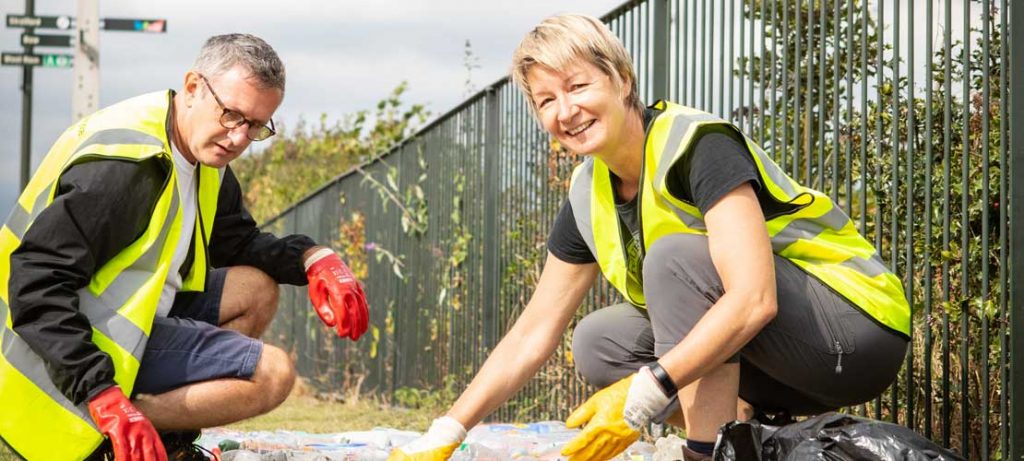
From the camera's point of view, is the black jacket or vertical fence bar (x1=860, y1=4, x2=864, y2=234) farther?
vertical fence bar (x1=860, y1=4, x2=864, y2=234)

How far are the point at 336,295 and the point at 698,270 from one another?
1.22 metres

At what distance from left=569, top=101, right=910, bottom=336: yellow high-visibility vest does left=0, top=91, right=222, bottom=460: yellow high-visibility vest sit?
1257 mm

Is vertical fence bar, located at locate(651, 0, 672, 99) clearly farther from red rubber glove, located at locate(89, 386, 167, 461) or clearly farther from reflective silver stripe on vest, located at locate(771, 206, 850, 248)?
red rubber glove, located at locate(89, 386, 167, 461)

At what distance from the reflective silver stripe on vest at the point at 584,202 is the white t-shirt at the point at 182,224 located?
106 centimetres

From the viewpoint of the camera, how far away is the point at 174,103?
10.5ft

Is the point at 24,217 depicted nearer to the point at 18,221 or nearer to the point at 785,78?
the point at 18,221

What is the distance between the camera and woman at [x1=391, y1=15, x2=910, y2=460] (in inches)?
100.0

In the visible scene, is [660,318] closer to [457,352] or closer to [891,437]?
[891,437]

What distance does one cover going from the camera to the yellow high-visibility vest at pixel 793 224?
2742 millimetres

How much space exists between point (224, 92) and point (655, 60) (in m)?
2.14

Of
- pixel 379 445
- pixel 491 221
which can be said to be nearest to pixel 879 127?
pixel 379 445

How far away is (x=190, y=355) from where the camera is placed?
120 inches

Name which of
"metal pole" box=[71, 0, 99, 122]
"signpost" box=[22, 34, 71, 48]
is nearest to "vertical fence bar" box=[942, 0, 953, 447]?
"metal pole" box=[71, 0, 99, 122]

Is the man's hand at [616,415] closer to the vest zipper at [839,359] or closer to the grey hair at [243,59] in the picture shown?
the vest zipper at [839,359]
